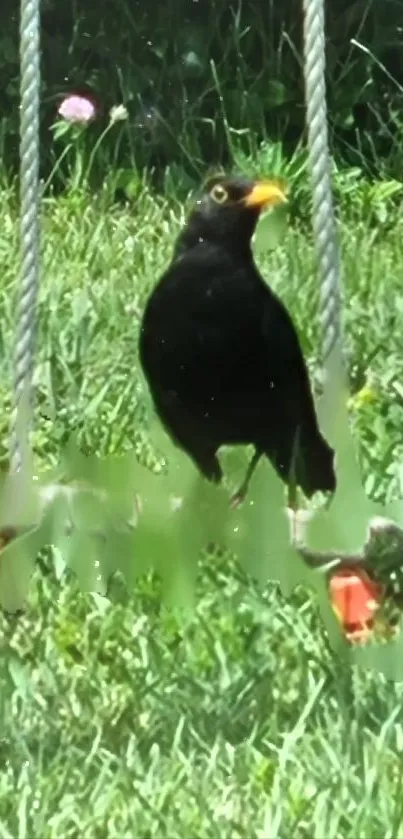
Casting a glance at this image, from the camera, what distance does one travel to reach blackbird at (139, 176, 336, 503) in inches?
32.8

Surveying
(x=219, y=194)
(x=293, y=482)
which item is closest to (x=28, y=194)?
(x=219, y=194)

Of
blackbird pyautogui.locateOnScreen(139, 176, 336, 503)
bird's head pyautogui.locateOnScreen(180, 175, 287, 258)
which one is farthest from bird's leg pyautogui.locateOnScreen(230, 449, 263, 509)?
bird's head pyautogui.locateOnScreen(180, 175, 287, 258)

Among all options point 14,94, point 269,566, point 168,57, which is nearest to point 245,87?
point 168,57

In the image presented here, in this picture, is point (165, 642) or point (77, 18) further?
point (77, 18)

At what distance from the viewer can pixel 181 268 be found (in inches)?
33.1

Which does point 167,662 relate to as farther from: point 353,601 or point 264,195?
point 264,195

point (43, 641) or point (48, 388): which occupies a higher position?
point (48, 388)

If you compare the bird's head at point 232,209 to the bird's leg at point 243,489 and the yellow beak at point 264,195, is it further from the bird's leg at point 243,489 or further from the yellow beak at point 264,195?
the bird's leg at point 243,489

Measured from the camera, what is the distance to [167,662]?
91 centimetres

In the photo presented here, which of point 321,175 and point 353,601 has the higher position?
point 321,175

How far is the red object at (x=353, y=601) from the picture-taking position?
0.84 m

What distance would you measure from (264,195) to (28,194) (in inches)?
5.2

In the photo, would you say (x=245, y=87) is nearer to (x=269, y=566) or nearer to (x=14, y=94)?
(x=14, y=94)

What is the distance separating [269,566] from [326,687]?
0.30ft
